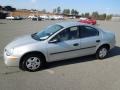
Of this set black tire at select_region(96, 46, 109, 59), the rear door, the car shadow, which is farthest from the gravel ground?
the rear door

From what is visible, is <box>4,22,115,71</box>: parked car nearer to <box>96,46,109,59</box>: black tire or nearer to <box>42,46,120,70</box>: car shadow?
<box>96,46,109,59</box>: black tire

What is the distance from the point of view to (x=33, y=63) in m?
6.30

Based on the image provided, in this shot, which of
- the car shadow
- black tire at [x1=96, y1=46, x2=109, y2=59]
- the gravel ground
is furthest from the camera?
black tire at [x1=96, y1=46, x2=109, y2=59]

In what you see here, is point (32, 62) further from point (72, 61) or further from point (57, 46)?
point (72, 61)

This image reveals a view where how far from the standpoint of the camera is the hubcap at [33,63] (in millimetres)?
6242

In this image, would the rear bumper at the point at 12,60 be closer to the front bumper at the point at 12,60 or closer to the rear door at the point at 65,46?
the front bumper at the point at 12,60

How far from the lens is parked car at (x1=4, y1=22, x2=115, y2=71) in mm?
6141

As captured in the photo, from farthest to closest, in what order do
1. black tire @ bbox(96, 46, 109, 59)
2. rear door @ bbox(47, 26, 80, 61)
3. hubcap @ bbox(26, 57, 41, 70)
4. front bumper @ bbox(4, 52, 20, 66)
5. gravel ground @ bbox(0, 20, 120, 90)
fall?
black tire @ bbox(96, 46, 109, 59) < rear door @ bbox(47, 26, 80, 61) < hubcap @ bbox(26, 57, 41, 70) < front bumper @ bbox(4, 52, 20, 66) < gravel ground @ bbox(0, 20, 120, 90)

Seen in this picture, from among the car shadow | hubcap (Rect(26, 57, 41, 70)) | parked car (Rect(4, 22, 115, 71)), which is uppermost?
parked car (Rect(4, 22, 115, 71))

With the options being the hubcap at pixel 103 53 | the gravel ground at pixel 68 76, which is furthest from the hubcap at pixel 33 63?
the hubcap at pixel 103 53

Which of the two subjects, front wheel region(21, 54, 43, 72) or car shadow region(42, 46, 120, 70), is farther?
car shadow region(42, 46, 120, 70)

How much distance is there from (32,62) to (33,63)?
0.05 meters

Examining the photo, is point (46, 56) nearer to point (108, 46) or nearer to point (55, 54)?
point (55, 54)

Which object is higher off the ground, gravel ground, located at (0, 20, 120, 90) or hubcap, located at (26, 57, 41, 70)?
hubcap, located at (26, 57, 41, 70)
